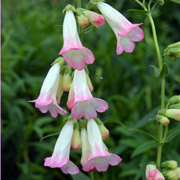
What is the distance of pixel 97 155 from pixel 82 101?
228 mm

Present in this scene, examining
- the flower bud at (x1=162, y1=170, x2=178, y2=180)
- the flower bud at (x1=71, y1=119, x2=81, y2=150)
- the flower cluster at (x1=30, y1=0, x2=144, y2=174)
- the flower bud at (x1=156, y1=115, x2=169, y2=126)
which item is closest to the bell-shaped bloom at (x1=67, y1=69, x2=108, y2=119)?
the flower cluster at (x1=30, y1=0, x2=144, y2=174)

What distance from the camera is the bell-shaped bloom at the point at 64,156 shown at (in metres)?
1.10

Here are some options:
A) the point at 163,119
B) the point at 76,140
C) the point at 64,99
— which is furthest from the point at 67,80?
the point at 64,99

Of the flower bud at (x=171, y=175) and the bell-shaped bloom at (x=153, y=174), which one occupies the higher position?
the bell-shaped bloom at (x=153, y=174)

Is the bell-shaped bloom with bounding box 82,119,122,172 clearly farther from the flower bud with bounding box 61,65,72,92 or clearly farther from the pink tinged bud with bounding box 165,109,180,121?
the pink tinged bud with bounding box 165,109,180,121

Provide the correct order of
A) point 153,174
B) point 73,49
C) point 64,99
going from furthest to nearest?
point 64,99 → point 153,174 → point 73,49

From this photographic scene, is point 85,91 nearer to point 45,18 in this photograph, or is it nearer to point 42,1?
point 45,18

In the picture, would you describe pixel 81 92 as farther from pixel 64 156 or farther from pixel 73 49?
pixel 64 156

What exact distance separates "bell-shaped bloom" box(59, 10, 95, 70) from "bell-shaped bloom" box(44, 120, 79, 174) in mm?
299

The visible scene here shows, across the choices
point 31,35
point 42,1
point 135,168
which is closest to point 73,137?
point 135,168

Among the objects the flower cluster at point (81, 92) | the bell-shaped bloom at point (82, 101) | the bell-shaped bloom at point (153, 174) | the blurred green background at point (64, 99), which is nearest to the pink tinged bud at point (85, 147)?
the flower cluster at point (81, 92)

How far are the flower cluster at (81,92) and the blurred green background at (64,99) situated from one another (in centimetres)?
64

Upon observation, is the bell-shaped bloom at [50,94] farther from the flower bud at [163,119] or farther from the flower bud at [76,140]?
the flower bud at [163,119]

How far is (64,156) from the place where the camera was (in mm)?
1122
